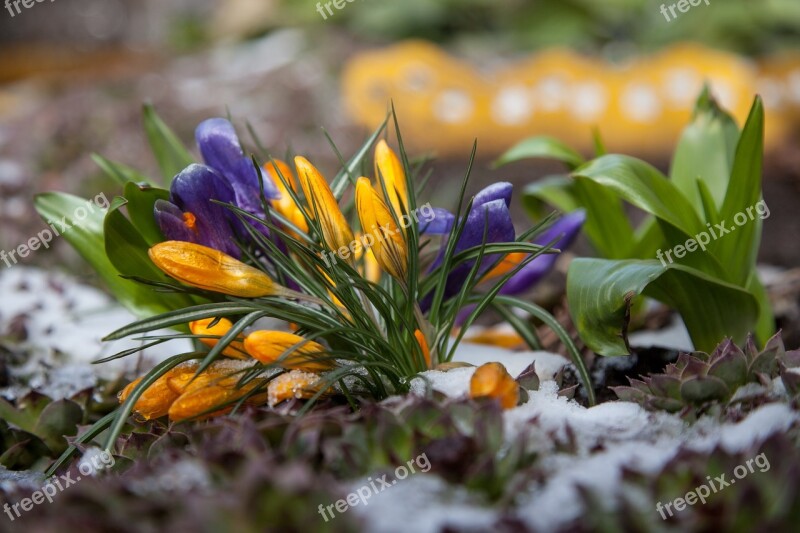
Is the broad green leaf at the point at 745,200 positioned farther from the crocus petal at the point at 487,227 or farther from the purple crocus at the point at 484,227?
the crocus petal at the point at 487,227

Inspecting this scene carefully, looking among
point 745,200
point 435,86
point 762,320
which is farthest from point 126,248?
point 435,86

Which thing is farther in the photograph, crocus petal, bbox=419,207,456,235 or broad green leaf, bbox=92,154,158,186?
broad green leaf, bbox=92,154,158,186

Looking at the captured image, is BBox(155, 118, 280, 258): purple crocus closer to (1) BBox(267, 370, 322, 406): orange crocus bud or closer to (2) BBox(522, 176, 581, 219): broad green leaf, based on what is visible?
(1) BBox(267, 370, 322, 406): orange crocus bud

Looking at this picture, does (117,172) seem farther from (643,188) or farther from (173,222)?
(643,188)

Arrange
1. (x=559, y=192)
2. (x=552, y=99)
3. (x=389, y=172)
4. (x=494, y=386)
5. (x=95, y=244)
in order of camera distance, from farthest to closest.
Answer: (x=552, y=99) → (x=559, y=192) → (x=95, y=244) → (x=389, y=172) → (x=494, y=386)

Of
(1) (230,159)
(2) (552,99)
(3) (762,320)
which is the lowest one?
(3) (762,320)

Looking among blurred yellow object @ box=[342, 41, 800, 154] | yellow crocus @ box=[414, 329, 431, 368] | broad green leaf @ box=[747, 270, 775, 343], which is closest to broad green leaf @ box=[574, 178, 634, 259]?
broad green leaf @ box=[747, 270, 775, 343]

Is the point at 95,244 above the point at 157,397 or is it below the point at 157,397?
above

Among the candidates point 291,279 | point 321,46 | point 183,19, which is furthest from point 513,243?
point 183,19
